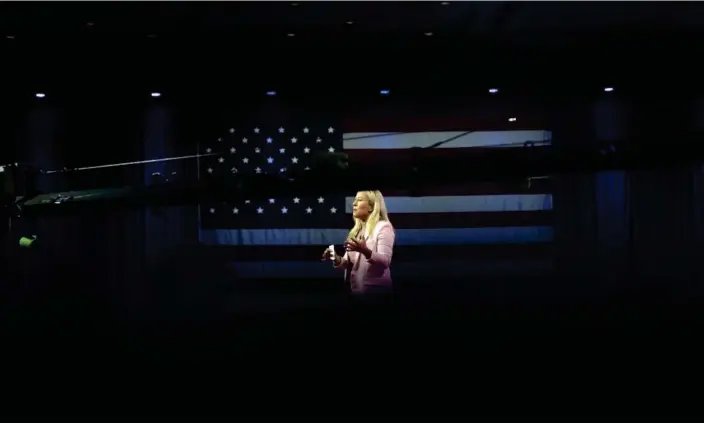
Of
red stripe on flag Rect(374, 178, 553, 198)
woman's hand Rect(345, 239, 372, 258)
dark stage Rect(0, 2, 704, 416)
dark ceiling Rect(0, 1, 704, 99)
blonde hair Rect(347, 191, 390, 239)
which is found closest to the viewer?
woman's hand Rect(345, 239, 372, 258)

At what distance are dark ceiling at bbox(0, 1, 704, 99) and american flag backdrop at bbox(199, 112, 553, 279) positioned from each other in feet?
1.25

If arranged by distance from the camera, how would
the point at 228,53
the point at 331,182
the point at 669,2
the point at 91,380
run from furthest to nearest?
the point at 228,53 → the point at 669,2 → the point at 331,182 → the point at 91,380

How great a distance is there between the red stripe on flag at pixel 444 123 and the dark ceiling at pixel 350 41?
0.95 feet

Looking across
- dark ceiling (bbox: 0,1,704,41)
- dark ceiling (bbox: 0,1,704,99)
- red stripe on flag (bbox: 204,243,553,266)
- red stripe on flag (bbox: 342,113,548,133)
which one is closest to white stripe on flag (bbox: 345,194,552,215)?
red stripe on flag (bbox: 204,243,553,266)

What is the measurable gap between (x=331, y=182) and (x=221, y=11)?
1756mm

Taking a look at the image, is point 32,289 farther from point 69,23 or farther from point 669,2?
point 669,2

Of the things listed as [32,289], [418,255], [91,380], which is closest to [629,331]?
[91,380]

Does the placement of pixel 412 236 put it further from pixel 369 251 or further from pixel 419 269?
pixel 369 251

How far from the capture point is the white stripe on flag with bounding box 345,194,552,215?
5348 millimetres

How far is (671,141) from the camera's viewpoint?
2422 mm

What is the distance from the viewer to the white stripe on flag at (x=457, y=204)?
17.5ft

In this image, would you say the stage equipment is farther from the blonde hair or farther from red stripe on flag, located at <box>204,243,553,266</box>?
red stripe on flag, located at <box>204,243,553,266</box>

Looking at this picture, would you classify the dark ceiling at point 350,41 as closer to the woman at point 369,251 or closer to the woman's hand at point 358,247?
the woman at point 369,251

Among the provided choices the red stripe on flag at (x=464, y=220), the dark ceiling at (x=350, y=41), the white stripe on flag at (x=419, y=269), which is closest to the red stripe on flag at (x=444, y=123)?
the dark ceiling at (x=350, y=41)
